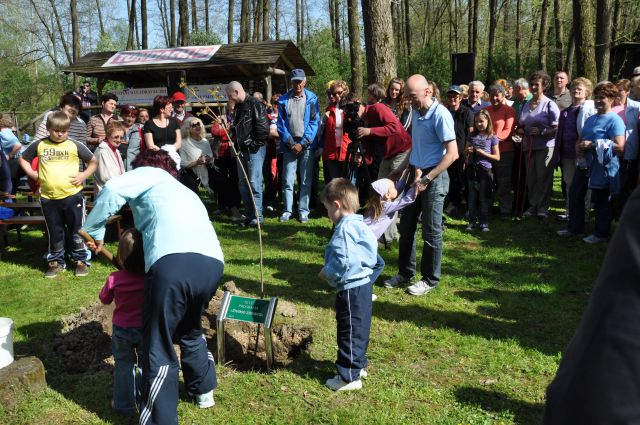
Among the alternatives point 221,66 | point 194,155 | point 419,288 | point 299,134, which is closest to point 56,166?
point 194,155

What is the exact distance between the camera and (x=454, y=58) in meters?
12.0

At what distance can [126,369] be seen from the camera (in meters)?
3.67

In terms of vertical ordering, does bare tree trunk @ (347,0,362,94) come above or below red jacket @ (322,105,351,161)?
above

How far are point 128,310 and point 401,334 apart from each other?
2.35 metres

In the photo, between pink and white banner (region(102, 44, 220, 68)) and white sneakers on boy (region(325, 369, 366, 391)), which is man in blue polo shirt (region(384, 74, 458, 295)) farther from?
pink and white banner (region(102, 44, 220, 68))

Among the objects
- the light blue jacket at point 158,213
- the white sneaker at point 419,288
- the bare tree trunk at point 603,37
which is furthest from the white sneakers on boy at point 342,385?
the bare tree trunk at point 603,37

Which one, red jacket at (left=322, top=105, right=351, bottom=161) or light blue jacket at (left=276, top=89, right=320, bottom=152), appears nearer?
red jacket at (left=322, top=105, right=351, bottom=161)

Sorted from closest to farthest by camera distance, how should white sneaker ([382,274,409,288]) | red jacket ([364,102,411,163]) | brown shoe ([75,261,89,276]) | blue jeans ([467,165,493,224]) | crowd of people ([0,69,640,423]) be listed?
crowd of people ([0,69,640,423]) → white sneaker ([382,274,409,288]) → brown shoe ([75,261,89,276]) → red jacket ([364,102,411,163]) → blue jeans ([467,165,493,224])

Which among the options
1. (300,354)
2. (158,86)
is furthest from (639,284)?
(158,86)

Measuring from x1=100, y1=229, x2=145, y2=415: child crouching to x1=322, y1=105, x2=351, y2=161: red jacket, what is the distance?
200 inches

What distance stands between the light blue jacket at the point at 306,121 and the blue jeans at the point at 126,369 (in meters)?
5.37

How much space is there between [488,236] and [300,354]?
4.38 meters

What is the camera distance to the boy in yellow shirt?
6309 millimetres

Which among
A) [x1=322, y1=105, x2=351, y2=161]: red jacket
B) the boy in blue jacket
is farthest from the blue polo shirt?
Answer: [x1=322, y1=105, x2=351, y2=161]: red jacket
